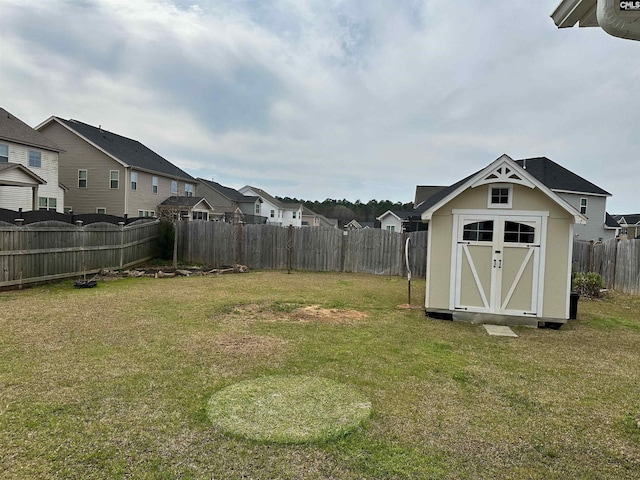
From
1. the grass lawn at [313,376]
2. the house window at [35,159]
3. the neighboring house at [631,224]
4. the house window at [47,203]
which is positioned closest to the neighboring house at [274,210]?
the house window at [47,203]

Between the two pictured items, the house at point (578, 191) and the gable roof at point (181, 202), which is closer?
the house at point (578, 191)

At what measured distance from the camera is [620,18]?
187cm

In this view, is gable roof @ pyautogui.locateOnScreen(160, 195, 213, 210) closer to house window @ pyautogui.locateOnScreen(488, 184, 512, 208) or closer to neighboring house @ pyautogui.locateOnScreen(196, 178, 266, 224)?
neighboring house @ pyautogui.locateOnScreen(196, 178, 266, 224)

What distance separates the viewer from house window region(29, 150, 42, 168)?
18.4 m

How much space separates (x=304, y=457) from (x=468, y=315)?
545 cm

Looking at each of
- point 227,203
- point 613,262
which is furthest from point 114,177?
point 613,262

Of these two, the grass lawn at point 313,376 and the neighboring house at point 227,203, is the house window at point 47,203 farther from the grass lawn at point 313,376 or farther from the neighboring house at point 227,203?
the grass lawn at point 313,376

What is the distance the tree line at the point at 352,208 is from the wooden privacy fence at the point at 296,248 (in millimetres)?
52932

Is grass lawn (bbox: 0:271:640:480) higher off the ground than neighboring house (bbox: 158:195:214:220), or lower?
lower

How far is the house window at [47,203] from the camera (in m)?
18.9

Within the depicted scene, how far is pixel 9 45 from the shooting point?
12.0 m

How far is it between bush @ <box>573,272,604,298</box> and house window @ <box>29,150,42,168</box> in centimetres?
2325

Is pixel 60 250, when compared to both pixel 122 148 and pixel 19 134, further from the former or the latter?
pixel 122 148

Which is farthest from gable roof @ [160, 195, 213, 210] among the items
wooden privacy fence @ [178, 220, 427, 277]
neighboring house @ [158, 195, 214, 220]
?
wooden privacy fence @ [178, 220, 427, 277]
